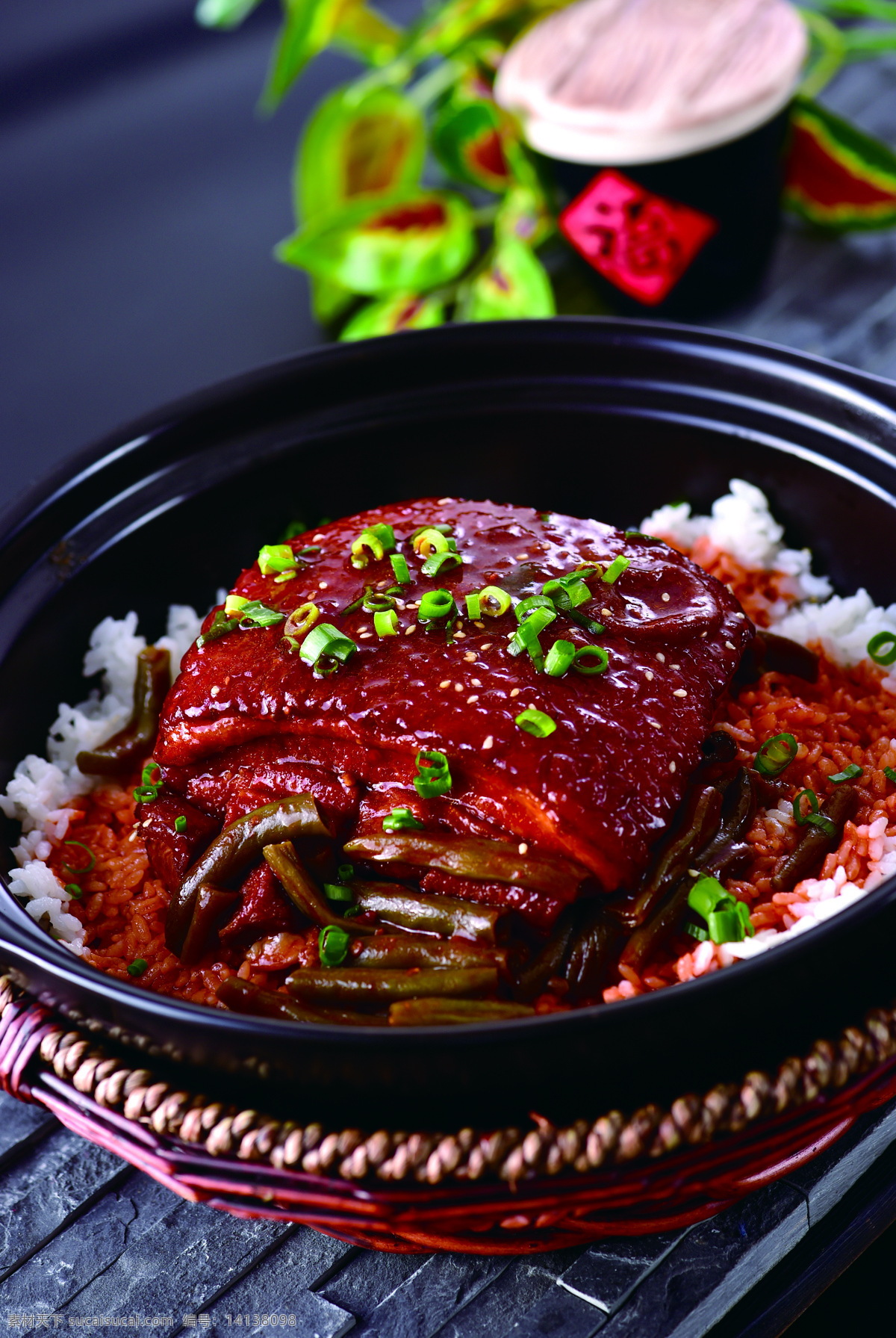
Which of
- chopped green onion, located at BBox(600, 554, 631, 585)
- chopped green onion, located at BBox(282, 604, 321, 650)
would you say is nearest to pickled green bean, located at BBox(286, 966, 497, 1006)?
chopped green onion, located at BBox(282, 604, 321, 650)

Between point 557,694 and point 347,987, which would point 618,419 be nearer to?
point 557,694

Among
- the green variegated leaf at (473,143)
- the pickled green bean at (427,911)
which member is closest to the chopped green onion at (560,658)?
the pickled green bean at (427,911)

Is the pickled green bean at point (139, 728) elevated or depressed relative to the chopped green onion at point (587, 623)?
depressed

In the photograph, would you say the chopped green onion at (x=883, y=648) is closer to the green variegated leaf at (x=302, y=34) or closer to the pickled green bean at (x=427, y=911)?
the pickled green bean at (x=427, y=911)

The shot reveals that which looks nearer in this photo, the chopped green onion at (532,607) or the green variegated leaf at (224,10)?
the chopped green onion at (532,607)

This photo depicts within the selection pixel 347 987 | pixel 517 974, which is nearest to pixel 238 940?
pixel 347 987

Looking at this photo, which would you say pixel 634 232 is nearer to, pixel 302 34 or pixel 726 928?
pixel 302 34

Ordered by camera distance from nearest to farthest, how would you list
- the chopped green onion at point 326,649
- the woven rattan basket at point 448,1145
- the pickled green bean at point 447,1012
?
1. the woven rattan basket at point 448,1145
2. the pickled green bean at point 447,1012
3. the chopped green onion at point 326,649
